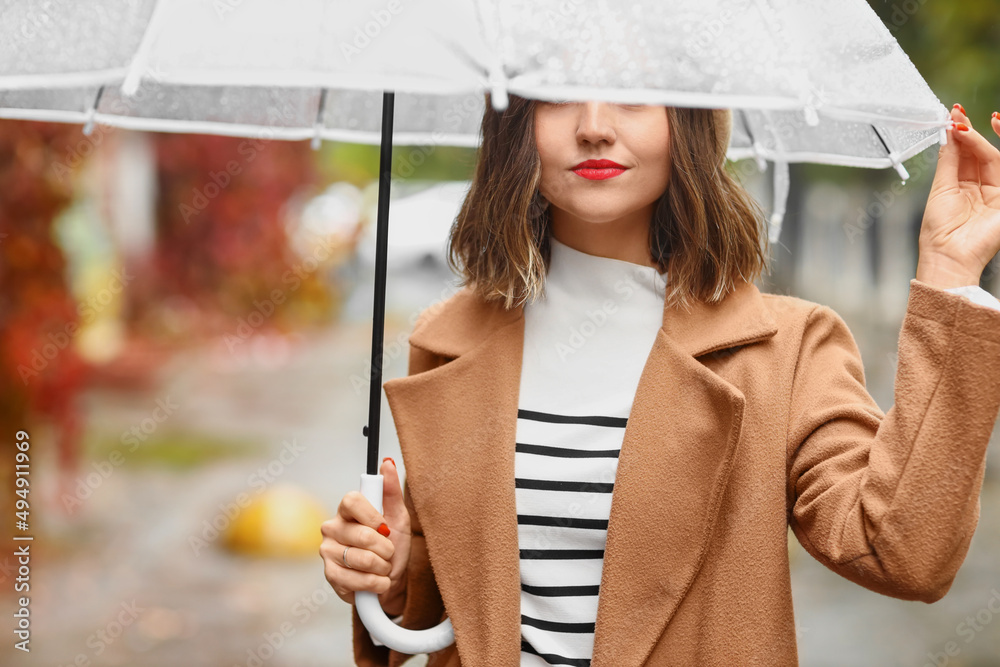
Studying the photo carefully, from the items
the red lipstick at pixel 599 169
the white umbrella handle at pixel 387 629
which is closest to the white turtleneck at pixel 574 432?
the white umbrella handle at pixel 387 629

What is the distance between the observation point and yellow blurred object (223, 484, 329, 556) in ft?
25.7

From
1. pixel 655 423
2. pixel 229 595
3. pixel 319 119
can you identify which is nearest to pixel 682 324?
pixel 655 423

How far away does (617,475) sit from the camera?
7.04 ft

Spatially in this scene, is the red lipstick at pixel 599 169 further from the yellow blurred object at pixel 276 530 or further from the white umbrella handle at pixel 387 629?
the yellow blurred object at pixel 276 530

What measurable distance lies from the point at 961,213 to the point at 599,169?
2.34ft

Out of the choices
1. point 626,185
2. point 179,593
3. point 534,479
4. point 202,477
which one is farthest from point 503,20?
point 202,477

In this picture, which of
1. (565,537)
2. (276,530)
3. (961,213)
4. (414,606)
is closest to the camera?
(961,213)

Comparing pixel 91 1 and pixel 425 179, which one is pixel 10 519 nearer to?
pixel 91 1

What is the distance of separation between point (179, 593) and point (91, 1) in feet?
18.1

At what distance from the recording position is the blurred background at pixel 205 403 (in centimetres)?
584

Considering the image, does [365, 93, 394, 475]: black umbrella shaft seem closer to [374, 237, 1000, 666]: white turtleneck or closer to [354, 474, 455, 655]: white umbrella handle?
[354, 474, 455, 655]: white umbrella handle

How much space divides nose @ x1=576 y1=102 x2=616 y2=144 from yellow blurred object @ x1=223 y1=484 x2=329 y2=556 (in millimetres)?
6200

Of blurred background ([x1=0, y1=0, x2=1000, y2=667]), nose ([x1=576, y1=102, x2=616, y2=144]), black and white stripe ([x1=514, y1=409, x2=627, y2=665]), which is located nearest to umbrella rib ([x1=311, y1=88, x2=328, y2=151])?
blurred background ([x1=0, y1=0, x2=1000, y2=667])

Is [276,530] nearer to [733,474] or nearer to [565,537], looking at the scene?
[565,537]
